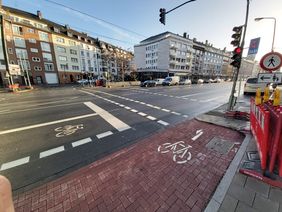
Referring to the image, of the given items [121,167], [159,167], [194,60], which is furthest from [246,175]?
[194,60]

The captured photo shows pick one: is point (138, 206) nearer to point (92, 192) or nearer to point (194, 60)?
point (92, 192)

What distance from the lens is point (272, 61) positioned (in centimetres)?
418

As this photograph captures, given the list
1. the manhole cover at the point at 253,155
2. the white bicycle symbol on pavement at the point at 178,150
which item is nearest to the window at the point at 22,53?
the white bicycle symbol on pavement at the point at 178,150

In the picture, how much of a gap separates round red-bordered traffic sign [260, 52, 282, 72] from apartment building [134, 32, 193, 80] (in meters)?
46.5

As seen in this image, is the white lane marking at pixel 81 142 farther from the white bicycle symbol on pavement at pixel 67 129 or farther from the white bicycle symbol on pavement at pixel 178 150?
the white bicycle symbol on pavement at pixel 178 150

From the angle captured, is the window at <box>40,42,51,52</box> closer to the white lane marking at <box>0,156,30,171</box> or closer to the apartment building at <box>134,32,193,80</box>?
the apartment building at <box>134,32,193,80</box>

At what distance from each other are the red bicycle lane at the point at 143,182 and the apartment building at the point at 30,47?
3799 cm

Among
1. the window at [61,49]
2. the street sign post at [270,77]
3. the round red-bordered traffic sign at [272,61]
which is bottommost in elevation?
the street sign post at [270,77]

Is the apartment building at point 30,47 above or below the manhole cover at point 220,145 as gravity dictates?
above

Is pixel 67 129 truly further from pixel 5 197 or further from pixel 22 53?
pixel 22 53

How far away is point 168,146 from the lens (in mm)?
4160

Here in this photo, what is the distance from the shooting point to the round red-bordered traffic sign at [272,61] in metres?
4.05

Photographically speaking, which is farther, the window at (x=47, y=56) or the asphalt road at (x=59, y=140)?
the window at (x=47, y=56)

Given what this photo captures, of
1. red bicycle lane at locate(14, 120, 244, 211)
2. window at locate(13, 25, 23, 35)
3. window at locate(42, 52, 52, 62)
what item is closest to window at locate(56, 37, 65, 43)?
window at locate(42, 52, 52, 62)
